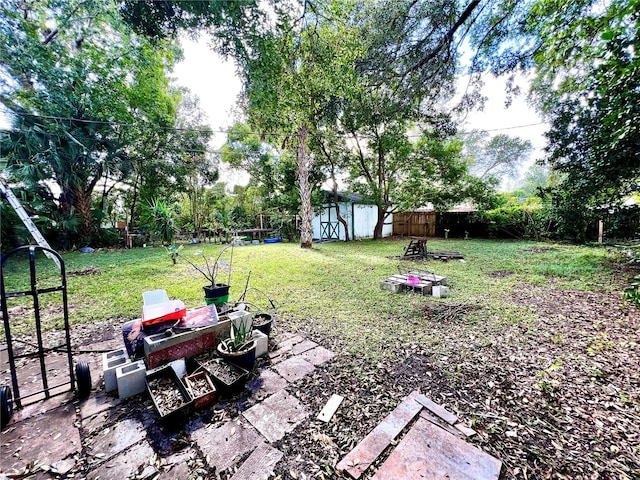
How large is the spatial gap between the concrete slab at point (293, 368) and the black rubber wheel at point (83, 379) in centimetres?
134

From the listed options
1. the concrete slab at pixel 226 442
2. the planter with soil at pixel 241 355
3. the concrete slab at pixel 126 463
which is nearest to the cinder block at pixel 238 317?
the planter with soil at pixel 241 355

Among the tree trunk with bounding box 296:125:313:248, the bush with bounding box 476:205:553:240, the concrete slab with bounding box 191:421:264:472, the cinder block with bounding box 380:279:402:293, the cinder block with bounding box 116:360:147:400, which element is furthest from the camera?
the bush with bounding box 476:205:553:240

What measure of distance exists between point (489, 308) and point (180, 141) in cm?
1304

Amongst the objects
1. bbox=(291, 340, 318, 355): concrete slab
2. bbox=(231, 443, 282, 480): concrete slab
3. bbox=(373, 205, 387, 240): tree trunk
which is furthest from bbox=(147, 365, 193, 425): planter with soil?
bbox=(373, 205, 387, 240): tree trunk

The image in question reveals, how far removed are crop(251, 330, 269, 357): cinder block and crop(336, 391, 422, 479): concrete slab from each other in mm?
1193

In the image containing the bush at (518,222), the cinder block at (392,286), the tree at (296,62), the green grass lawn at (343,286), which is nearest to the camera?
the tree at (296,62)

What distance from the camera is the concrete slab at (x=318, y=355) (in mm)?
2256

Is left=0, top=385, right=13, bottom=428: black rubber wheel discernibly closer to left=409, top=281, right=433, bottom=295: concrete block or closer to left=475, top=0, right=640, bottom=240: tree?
left=409, top=281, right=433, bottom=295: concrete block

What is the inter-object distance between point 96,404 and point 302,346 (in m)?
1.58

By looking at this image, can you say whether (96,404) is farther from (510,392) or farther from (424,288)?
(424,288)

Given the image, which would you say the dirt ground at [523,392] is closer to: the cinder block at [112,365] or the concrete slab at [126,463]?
the concrete slab at [126,463]

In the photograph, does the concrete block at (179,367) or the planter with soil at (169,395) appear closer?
the planter with soil at (169,395)

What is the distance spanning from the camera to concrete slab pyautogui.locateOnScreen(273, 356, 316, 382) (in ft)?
6.71

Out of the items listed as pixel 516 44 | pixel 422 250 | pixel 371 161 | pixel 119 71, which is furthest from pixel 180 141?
pixel 516 44
